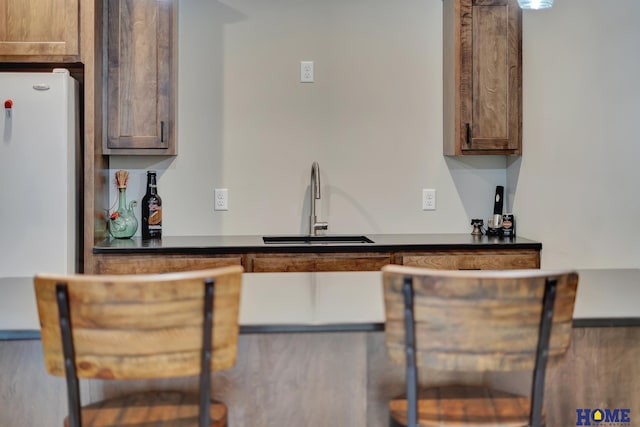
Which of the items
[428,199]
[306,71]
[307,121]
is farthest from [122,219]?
[428,199]

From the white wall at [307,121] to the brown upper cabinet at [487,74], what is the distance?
0.77 feet

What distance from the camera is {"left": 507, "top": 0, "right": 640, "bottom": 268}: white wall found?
231 centimetres

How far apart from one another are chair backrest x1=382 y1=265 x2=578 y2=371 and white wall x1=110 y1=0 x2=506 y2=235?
7.06 ft

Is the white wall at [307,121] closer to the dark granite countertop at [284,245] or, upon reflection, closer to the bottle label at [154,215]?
the bottle label at [154,215]

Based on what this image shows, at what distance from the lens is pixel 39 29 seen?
2.73m

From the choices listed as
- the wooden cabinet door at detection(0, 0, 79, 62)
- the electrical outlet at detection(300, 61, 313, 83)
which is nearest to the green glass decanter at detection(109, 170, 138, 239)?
the wooden cabinet door at detection(0, 0, 79, 62)

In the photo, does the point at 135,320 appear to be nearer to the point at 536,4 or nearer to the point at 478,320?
the point at 478,320

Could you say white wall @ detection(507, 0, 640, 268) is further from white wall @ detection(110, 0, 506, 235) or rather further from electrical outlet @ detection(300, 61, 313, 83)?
electrical outlet @ detection(300, 61, 313, 83)

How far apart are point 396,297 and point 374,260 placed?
1.64 m

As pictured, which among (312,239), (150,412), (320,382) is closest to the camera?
(150,412)

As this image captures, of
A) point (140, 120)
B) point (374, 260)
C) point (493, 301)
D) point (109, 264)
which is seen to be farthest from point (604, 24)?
point (109, 264)

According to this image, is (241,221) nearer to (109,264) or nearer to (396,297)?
(109,264)

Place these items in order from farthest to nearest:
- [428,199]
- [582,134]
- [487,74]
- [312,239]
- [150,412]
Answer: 1. [428,199]
2. [312,239]
3. [487,74]
4. [582,134]
5. [150,412]

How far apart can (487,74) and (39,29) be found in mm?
2228
